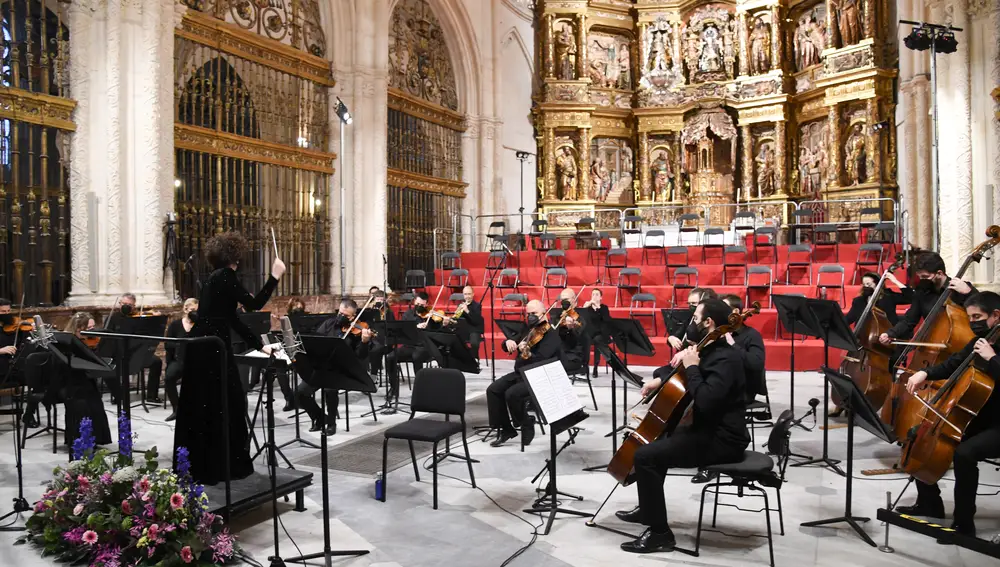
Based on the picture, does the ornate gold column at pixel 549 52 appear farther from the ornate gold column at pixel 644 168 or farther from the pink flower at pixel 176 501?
the pink flower at pixel 176 501

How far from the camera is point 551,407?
181 inches

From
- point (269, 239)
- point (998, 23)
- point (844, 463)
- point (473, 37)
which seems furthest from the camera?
point (473, 37)

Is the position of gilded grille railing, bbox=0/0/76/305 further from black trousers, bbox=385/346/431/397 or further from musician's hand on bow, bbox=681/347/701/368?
musician's hand on bow, bbox=681/347/701/368

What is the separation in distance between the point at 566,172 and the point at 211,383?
17.3 m

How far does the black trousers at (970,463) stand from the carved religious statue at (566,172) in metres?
17.2

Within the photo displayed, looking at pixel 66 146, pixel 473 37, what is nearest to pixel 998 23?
pixel 473 37

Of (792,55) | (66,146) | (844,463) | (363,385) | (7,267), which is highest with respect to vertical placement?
(792,55)

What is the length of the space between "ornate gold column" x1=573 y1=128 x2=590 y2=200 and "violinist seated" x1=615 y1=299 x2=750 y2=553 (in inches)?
666

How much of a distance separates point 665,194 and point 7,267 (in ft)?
53.9

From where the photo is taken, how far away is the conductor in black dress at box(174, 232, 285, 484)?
4770mm

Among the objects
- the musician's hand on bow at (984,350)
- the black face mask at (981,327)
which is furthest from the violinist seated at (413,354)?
the musician's hand on bow at (984,350)

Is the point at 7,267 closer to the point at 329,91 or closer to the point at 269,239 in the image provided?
the point at 269,239

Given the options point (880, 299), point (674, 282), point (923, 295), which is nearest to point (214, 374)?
point (923, 295)

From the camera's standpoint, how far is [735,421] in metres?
4.40
